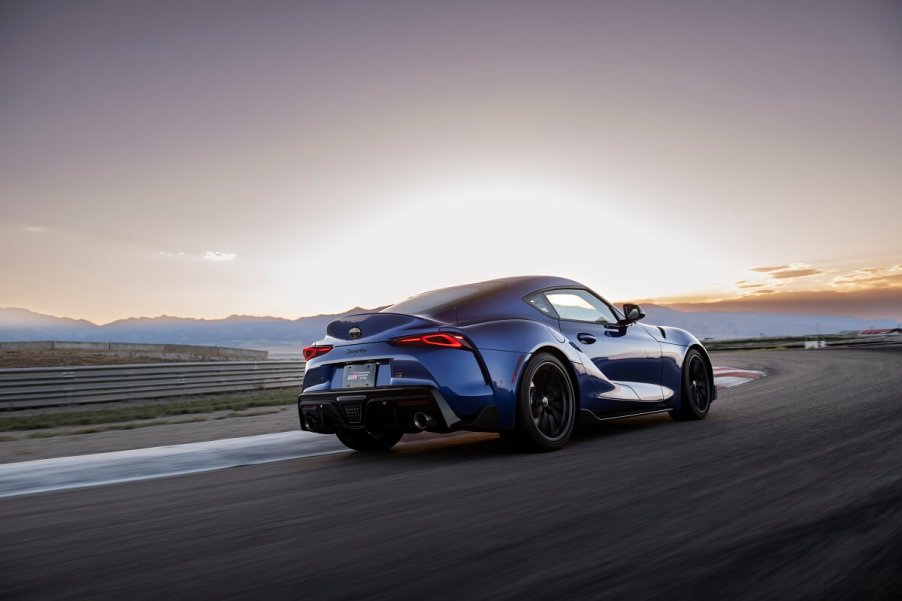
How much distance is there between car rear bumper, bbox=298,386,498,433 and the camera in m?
5.36

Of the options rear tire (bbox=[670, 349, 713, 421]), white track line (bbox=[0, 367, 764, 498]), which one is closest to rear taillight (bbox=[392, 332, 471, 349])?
white track line (bbox=[0, 367, 764, 498])

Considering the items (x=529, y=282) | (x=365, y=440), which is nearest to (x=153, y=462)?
(x=365, y=440)

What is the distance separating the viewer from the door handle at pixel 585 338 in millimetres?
6430

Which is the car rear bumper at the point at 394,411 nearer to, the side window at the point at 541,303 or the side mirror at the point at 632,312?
the side window at the point at 541,303

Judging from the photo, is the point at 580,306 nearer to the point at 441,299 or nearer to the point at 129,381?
the point at 441,299

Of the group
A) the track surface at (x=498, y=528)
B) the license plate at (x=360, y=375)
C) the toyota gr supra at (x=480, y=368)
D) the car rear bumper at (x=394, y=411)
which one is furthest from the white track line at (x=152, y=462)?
the license plate at (x=360, y=375)

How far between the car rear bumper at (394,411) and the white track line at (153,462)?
795 mm

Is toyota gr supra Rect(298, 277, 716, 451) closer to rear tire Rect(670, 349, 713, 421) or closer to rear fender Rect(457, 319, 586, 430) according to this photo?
rear fender Rect(457, 319, 586, 430)

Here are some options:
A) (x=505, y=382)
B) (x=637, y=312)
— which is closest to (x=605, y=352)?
(x=637, y=312)

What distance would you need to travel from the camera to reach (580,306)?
688cm

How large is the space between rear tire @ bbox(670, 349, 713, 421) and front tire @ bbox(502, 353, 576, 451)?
2.12 m

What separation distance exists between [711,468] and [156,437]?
6492mm

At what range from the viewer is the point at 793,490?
391 cm

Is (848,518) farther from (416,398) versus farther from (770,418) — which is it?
(770,418)
